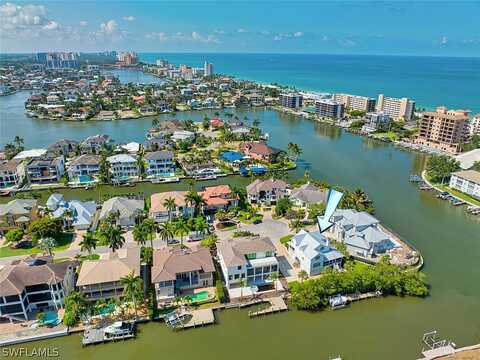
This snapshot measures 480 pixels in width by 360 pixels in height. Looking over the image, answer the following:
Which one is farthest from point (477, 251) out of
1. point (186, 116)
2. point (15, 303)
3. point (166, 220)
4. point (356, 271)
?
point (186, 116)

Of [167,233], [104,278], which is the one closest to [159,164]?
[167,233]

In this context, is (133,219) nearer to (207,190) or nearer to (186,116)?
(207,190)

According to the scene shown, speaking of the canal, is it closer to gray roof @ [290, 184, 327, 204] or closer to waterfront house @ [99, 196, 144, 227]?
gray roof @ [290, 184, 327, 204]

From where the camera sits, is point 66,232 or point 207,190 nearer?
point 66,232

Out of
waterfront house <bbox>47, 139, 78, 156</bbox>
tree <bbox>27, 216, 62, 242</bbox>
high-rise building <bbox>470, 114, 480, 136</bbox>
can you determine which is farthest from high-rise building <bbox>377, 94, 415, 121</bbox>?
tree <bbox>27, 216, 62, 242</bbox>

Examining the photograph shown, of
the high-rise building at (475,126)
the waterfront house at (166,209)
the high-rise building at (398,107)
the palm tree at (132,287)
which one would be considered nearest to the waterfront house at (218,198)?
the waterfront house at (166,209)

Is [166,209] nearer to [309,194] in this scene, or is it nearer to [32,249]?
[32,249]

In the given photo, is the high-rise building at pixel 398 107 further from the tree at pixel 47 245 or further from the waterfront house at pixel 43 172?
the tree at pixel 47 245
